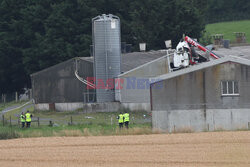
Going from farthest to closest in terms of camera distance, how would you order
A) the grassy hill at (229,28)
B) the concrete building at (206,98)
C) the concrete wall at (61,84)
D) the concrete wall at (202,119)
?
the grassy hill at (229,28) < the concrete wall at (61,84) < the concrete building at (206,98) < the concrete wall at (202,119)

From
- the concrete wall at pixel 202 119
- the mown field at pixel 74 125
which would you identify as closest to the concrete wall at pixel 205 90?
the concrete wall at pixel 202 119

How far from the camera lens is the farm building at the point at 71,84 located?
2040 inches

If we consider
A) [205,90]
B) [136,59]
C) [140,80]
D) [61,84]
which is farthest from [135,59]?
[205,90]

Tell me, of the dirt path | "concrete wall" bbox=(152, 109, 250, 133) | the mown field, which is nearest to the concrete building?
"concrete wall" bbox=(152, 109, 250, 133)

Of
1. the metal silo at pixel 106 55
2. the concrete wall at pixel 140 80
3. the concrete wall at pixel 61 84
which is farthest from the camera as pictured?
the concrete wall at pixel 61 84

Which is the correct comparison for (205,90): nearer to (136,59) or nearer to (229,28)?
(136,59)

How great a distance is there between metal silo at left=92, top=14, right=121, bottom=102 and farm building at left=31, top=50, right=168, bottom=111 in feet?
3.42

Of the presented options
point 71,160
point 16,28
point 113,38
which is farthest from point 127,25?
point 71,160

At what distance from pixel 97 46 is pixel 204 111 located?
18.1 m

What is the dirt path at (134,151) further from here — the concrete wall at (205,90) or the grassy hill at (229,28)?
the grassy hill at (229,28)

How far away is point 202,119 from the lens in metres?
34.8

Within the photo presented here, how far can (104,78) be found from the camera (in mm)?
50594

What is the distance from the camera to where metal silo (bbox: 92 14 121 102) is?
1988 inches

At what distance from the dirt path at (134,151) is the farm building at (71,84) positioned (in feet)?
62.1
